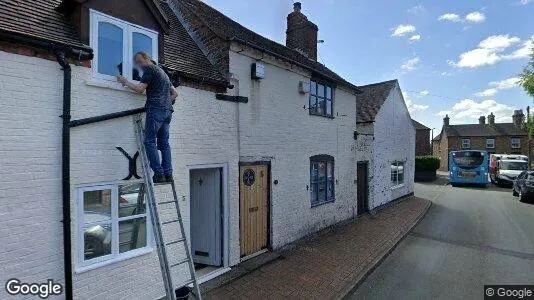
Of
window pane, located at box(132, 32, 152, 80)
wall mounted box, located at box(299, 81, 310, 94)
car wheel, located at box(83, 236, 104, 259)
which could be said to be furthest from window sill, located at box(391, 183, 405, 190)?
car wheel, located at box(83, 236, 104, 259)

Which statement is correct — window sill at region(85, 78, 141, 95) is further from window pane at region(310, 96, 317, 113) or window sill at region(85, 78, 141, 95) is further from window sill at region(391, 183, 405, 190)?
window sill at region(391, 183, 405, 190)

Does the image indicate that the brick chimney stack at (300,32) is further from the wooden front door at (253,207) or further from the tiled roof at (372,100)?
the wooden front door at (253,207)

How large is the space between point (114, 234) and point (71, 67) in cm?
268

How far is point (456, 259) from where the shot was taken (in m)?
9.28

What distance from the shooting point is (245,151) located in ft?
27.5

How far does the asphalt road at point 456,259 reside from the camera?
7.25m

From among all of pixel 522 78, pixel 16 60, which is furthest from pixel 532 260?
pixel 522 78

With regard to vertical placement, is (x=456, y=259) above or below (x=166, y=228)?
below

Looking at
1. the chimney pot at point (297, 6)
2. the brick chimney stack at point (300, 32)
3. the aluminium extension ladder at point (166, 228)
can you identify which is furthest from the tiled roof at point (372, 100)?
the aluminium extension ladder at point (166, 228)

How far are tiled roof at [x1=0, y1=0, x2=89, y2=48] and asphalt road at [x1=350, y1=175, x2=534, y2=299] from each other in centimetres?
687

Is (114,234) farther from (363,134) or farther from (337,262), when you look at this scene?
(363,134)

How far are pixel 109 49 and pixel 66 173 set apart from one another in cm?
209

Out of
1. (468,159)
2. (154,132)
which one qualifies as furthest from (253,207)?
(468,159)

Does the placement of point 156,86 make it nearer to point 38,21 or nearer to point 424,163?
point 38,21
